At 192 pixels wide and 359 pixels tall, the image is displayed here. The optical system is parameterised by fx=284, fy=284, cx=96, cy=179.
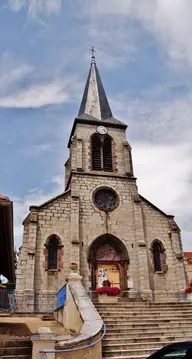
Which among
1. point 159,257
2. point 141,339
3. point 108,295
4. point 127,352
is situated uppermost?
point 159,257

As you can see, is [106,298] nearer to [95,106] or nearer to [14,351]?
[14,351]

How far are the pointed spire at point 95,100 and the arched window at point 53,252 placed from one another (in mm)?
10744

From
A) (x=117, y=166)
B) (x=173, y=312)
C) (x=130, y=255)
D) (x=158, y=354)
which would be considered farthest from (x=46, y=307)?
(x=158, y=354)

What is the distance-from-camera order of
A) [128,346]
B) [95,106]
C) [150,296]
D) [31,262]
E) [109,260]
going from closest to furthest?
[128,346]
[31,262]
[150,296]
[109,260]
[95,106]

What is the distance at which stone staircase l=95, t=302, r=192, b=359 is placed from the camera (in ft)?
25.3

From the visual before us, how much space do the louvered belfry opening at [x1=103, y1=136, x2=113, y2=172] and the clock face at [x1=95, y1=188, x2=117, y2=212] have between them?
1.93 m

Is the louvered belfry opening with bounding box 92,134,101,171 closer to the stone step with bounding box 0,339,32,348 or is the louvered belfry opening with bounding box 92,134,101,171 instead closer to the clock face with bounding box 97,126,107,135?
the clock face with bounding box 97,126,107,135

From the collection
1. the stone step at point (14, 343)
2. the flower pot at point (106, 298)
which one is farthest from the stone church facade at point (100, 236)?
the stone step at point (14, 343)

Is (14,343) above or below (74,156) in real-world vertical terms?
below

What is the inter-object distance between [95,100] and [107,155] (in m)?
6.50

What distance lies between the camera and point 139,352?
7.58m

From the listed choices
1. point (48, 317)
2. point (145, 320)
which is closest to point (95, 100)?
point (48, 317)

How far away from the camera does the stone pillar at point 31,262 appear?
14.5 meters

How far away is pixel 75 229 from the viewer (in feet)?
55.6
